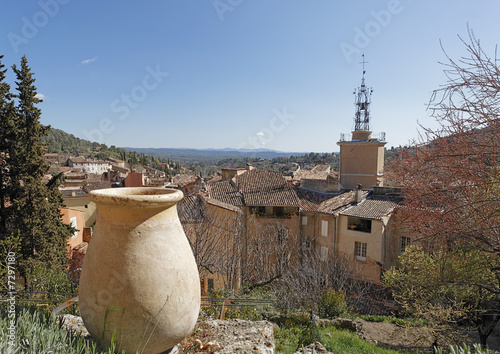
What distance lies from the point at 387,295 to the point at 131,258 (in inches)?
746

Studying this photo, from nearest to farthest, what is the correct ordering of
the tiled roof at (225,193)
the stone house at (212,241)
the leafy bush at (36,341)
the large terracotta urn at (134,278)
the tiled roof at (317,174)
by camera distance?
the leafy bush at (36,341) < the large terracotta urn at (134,278) < the stone house at (212,241) < the tiled roof at (225,193) < the tiled roof at (317,174)

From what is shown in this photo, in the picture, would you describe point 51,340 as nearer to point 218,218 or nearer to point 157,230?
point 157,230

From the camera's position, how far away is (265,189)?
2231 cm

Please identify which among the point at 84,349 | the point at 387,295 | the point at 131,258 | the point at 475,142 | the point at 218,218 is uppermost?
the point at 475,142

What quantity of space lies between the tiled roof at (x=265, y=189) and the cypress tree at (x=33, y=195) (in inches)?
453

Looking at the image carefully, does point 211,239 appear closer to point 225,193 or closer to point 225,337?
point 225,337

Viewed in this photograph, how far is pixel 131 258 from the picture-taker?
285cm

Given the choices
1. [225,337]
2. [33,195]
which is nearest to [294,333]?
[225,337]

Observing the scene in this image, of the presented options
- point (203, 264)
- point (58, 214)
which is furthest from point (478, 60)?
point (58, 214)

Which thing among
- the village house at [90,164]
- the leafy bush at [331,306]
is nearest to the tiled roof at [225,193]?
the leafy bush at [331,306]

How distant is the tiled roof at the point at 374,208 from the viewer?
1886 cm

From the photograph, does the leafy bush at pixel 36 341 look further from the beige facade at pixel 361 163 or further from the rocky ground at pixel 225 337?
the beige facade at pixel 361 163

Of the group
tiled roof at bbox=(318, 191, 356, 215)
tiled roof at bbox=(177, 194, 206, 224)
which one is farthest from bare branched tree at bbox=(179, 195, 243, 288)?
tiled roof at bbox=(318, 191, 356, 215)

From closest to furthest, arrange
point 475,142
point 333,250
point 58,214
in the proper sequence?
point 475,142 → point 58,214 → point 333,250
